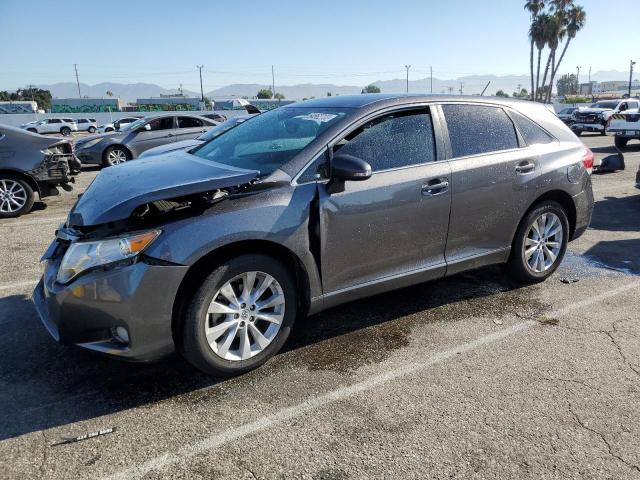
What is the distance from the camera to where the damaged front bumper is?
276 cm

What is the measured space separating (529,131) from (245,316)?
10.1 feet

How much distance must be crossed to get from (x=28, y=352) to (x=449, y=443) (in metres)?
2.83

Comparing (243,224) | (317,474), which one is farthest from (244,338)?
(317,474)

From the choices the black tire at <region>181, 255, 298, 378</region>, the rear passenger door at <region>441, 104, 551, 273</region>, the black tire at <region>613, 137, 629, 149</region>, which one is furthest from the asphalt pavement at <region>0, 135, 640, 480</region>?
the black tire at <region>613, 137, 629, 149</region>

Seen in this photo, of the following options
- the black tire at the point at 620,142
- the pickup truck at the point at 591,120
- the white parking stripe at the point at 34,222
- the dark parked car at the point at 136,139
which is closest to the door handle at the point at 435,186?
the white parking stripe at the point at 34,222

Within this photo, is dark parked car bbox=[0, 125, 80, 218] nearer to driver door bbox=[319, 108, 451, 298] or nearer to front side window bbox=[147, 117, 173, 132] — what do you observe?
front side window bbox=[147, 117, 173, 132]

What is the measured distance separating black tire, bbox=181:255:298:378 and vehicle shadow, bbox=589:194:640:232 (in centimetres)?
552

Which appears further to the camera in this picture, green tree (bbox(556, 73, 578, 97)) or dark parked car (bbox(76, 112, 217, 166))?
green tree (bbox(556, 73, 578, 97))

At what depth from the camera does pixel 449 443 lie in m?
2.57

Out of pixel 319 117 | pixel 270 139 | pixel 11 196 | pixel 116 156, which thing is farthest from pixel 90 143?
pixel 319 117

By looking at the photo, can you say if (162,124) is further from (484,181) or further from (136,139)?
(484,181)

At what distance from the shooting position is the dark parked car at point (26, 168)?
775 cm

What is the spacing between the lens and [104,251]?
2805mm

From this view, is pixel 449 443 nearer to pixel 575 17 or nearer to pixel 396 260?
pixel 396 260
